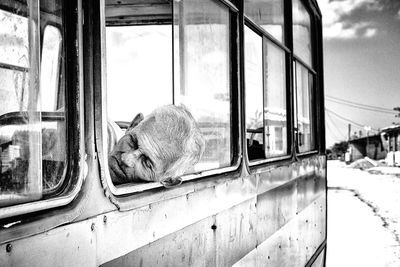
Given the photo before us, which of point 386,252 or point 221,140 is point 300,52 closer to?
point 221,140

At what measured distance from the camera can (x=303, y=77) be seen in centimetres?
411

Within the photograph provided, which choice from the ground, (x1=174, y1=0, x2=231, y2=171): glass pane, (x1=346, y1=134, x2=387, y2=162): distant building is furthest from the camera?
(x1=346, y1=134, x2=387, y2=162): distant building

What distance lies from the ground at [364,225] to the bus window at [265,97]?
3623mm

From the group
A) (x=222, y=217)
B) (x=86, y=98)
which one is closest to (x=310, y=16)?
(x=222, y=217)

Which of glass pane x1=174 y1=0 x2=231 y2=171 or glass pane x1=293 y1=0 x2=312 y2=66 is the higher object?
glass pane x1=293 y1=0 x2=312 y2=66

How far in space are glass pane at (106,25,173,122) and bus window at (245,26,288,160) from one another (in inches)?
19.9

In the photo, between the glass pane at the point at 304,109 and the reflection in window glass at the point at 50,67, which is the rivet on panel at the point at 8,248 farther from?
the glass pane at the point at 304,109

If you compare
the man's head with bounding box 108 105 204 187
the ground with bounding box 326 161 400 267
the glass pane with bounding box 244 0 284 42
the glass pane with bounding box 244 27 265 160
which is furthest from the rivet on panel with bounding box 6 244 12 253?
the ground with bounding box 326 161 400 267

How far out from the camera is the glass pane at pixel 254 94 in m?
2.55

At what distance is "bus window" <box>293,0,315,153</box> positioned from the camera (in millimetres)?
3797

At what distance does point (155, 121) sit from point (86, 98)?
1.44ft

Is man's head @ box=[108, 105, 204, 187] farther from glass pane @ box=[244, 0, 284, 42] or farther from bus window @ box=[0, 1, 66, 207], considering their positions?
glass pane @ box=[244, 0, 284, 42]

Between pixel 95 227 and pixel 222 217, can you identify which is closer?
pixel 95 227

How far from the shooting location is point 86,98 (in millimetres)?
1146
